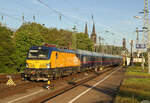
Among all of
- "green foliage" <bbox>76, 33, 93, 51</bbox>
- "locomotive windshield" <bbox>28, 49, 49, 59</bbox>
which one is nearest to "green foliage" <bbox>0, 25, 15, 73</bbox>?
"locomotive windshield" <bbox>28, 49, 49, 59</bbox>

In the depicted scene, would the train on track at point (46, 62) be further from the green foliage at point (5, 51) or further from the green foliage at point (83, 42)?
the green foliage at point (83, 42)

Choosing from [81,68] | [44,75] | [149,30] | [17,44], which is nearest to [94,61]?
[81,68]

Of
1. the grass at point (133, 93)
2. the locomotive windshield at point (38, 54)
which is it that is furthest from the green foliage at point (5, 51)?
the grass at point (133, 93)

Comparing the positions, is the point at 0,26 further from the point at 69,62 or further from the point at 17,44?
the point at 69,62

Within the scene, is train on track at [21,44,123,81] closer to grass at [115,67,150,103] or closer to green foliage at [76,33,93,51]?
grass at [115,67,150,103]

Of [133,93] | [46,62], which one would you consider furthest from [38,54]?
[133,93]

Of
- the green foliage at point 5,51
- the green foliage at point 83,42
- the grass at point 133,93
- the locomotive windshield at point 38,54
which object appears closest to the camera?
the grass at point 133,93

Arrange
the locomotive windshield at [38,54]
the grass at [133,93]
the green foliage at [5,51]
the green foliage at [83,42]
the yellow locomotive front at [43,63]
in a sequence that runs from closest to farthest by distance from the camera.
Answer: the grass at [133,93], the yellow locomotive front at [43,63], the locomotive windshield at [38,54], the green foliage at [5,51], the green foliage at [83,42]

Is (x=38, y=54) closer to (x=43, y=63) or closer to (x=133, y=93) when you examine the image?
(x=43, y=63)

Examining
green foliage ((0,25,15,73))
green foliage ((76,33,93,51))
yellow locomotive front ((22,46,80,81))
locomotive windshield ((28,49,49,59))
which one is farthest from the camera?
green foliage ((76,33,93,51))

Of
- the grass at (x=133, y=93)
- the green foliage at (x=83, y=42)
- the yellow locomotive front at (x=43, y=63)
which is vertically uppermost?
the green foliage at (x=83, y=42)

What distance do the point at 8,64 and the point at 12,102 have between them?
17.7m

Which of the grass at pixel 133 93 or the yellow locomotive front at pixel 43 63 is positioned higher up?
the yellow locomotive front at pixel 43 63

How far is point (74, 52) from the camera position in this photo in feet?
78.2
